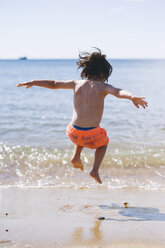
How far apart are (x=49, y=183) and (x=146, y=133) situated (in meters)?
4.61

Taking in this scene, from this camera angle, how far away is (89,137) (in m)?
4.08

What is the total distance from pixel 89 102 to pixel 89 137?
44cm

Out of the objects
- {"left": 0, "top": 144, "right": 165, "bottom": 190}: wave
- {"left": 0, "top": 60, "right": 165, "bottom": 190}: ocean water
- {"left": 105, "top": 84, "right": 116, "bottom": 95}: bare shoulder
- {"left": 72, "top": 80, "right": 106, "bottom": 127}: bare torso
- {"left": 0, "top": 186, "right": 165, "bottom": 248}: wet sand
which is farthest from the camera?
{"left": 0, "top": 60, "right": 165, "bottom": 190}: ocean water

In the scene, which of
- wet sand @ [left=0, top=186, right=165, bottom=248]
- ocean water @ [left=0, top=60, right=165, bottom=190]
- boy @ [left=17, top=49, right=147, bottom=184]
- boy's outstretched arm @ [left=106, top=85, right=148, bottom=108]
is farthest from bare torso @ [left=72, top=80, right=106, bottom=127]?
ocean water @ [left=0, top=60, right=165, bottom=190]

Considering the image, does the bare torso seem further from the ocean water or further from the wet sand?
the ocean water

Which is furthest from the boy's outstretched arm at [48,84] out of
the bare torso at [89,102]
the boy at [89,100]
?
the bare torso at [89,102]

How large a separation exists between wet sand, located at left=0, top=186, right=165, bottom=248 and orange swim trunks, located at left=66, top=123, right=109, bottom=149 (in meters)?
0.83

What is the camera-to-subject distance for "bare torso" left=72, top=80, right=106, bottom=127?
400cm

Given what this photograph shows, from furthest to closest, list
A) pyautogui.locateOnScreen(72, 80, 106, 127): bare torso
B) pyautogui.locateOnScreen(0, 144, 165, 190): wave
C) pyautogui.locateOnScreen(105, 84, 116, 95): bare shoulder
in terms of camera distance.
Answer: pyautogui.locateOnScreen(0, 144, 165, 190): wave, pyautogui.locateOnScreen(72, 80, 106, 127): bare torso, pyautogui.locateOnScreen(105, 84, 116, 95): bare shoulder

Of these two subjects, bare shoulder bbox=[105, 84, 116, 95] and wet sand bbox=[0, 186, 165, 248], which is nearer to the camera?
wet sand bbox=[0, 186, 165, 248]

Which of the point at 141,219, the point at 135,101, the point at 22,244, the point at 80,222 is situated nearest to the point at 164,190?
the point at 141,219

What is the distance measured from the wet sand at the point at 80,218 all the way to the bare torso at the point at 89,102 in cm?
111

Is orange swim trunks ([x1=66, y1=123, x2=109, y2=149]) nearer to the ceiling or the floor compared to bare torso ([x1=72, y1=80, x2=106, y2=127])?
nearer to the floor

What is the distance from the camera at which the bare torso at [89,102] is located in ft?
13.1
